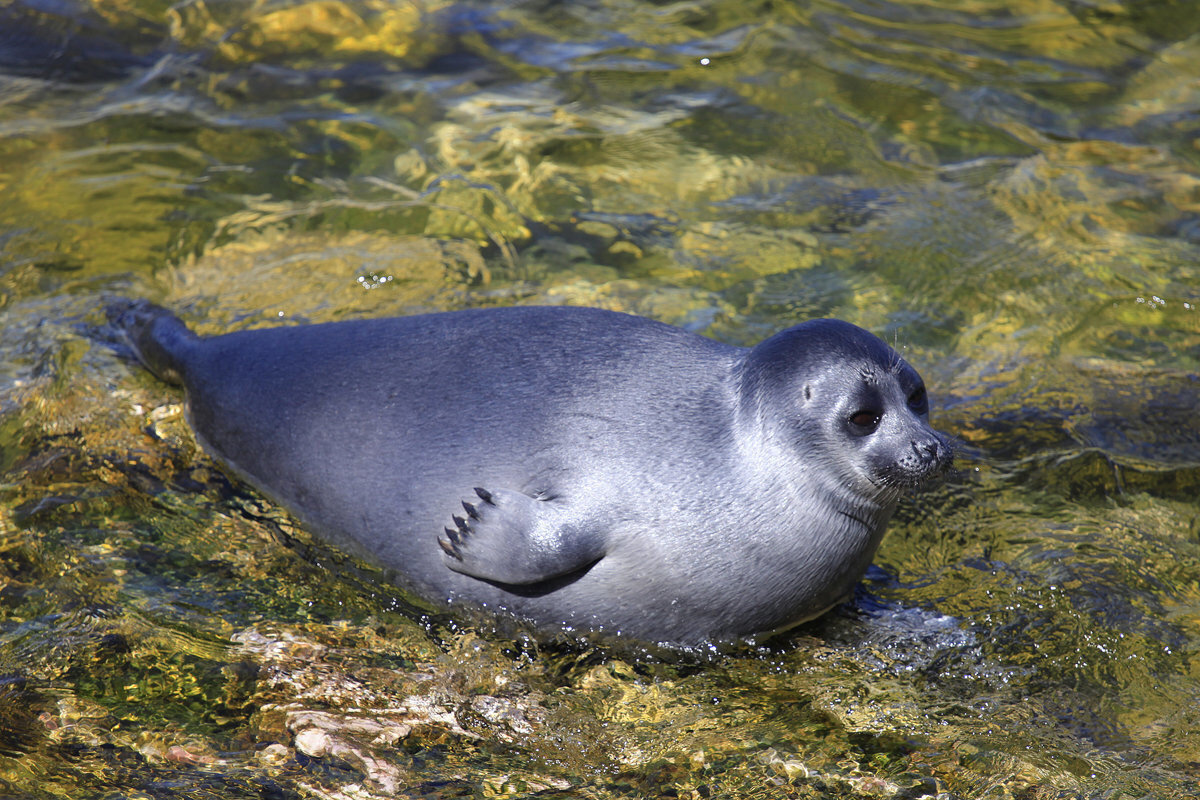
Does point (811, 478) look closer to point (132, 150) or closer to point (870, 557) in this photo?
point (870, 557)

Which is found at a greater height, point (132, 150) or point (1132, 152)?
point (132, 150)

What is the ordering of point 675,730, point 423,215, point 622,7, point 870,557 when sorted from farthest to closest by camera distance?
point 622,7 < point 423,215 < point 870,557 < point 675,730

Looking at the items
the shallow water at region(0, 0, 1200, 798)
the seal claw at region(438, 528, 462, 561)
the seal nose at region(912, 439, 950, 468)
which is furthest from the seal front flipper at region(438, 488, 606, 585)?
the seal nose at region(912, 439, 950, 468)

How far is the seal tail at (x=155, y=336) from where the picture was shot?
191 inches

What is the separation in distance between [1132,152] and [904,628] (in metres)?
4.40

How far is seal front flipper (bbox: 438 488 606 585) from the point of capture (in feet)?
11.7

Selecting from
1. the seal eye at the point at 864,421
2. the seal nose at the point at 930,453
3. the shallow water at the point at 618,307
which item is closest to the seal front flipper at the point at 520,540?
the shallow water at the point at 618,307

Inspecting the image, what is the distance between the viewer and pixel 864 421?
356 cm

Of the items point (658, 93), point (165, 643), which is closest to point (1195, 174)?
point (658, 93)

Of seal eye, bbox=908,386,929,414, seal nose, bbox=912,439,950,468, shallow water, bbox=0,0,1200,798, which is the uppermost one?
seal eye, bbox=908,386,929,414

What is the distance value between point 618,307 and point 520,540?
2.32m

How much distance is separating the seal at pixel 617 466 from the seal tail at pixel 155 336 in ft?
2.92

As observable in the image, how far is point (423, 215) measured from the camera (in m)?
6.26

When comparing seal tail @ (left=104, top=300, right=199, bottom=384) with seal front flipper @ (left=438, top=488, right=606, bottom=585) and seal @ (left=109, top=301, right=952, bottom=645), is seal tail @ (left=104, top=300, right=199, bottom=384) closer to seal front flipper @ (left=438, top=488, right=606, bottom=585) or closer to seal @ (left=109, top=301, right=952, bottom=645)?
seal @ (left=109, top=301, right=952, bottom=645)
